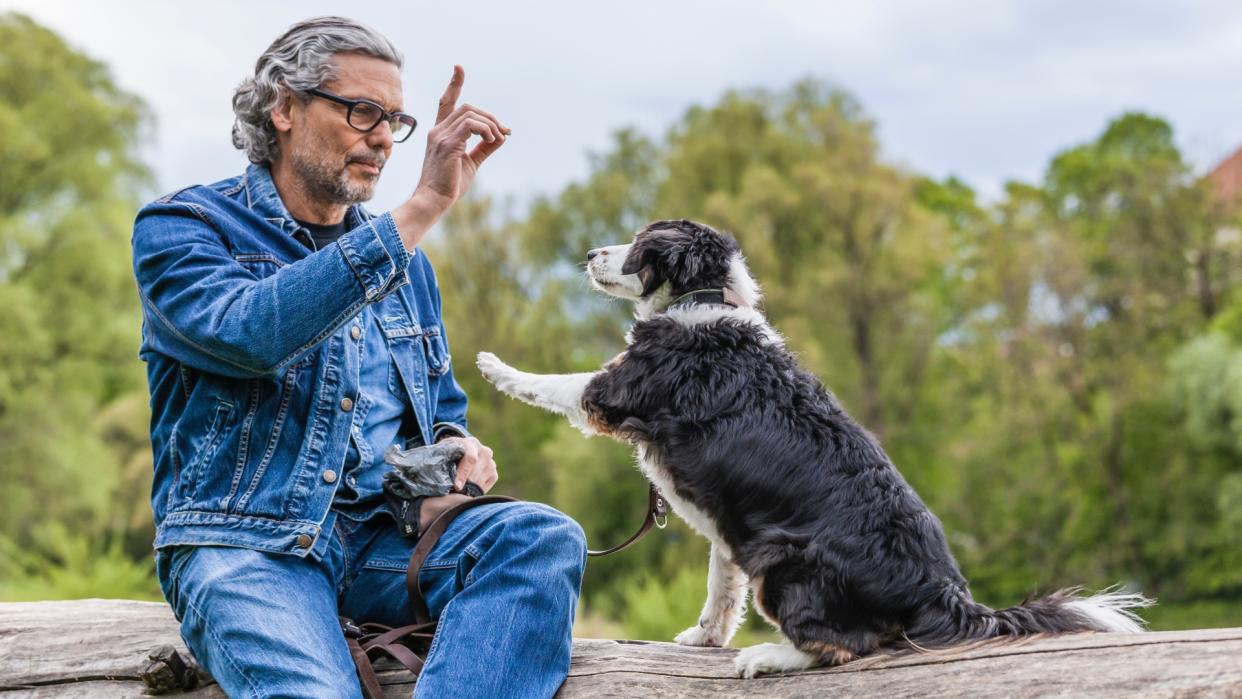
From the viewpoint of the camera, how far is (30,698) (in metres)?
4.24

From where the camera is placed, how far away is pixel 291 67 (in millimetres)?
3861

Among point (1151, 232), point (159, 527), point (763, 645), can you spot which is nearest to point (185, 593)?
point (159, 527)

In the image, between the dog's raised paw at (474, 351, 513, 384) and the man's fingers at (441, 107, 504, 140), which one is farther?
the dog's raised paw at (474, 351, 513, 384)

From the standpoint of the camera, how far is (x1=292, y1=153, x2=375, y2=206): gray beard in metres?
3.91

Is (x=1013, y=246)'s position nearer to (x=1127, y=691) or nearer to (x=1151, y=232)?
(x=1151, y=232)

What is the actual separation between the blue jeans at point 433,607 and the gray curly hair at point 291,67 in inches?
54.2

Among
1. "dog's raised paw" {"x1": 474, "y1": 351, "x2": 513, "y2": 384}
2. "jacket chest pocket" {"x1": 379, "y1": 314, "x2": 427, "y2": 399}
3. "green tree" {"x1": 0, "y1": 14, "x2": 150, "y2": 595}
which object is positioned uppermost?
"green tree" {"x1": 0, "y1": 14, "x2": 150, "y2": 595}

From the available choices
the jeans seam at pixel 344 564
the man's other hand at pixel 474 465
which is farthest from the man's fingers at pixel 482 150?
the jeans seam at pixel 344 564

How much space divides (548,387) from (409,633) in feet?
4.14

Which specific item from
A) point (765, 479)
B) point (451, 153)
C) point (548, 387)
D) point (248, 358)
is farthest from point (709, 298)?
point (248, 358)

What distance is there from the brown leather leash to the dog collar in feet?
3.81

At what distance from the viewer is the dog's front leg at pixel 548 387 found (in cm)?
446

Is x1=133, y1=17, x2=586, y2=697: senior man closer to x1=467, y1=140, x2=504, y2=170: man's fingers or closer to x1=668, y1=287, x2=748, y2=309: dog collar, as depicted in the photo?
x1=467, y1=140, x2=504, y2=170: man's fingers

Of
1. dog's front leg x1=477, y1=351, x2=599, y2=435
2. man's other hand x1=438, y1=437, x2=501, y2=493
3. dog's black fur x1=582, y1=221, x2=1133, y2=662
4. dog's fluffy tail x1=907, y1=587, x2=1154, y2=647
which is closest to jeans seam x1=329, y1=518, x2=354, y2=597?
man's other hand x1=438, y1=437, x2=501, y2=493
